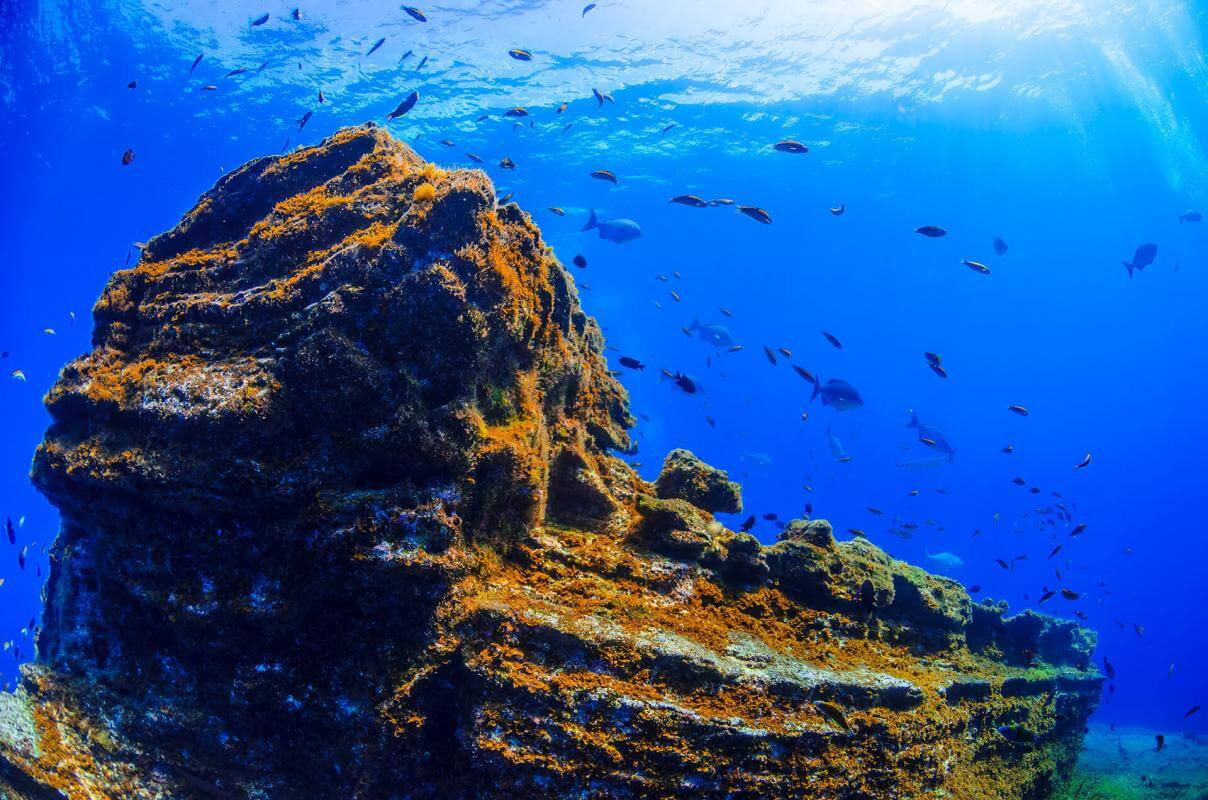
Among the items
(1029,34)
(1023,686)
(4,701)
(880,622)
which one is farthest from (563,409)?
(1029,34)

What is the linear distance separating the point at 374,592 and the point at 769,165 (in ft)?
116

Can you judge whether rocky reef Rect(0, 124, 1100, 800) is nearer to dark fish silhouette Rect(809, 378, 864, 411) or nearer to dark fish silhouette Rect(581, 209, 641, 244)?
dark fish silhouette Rect(809, 378, 864, 411)

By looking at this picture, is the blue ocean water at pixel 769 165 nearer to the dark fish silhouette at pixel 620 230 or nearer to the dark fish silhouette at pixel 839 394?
the dark fish silhouette at pixel 620 230

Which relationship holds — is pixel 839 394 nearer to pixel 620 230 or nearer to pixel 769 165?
pixel 620 230

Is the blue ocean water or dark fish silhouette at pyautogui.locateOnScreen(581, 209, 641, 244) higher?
the blue ocean water

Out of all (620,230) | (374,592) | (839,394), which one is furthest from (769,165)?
(374,592)

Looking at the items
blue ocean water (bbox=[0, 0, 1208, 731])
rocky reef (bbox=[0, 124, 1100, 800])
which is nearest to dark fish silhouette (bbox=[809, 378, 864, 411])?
blue ocean water (bbox=[0, 0, 1208, 731])

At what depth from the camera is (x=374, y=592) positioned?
384 cm

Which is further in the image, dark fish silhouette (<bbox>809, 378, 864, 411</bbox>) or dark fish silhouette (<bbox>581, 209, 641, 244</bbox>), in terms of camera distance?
dark fish silhouette (<bbox>581, 209, 641, 244</bbox>)

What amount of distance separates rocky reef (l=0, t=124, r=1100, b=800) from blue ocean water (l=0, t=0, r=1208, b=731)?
646 centimetres

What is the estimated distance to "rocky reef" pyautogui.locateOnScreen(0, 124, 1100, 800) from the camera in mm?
3746

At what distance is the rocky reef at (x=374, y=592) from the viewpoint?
375 cm

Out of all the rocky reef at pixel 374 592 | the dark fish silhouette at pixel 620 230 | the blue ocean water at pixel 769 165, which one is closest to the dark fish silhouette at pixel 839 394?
the blue ocean water at pixel 769 165

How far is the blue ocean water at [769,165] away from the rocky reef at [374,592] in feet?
21.2
